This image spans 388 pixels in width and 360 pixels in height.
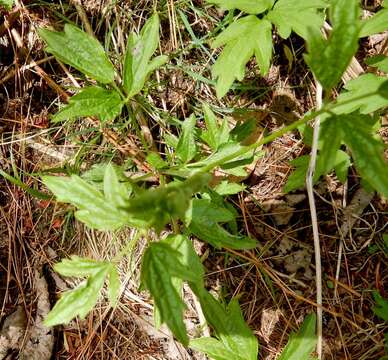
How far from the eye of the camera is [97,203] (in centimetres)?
144

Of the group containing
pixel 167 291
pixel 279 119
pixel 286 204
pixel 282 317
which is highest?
pixel 279 119

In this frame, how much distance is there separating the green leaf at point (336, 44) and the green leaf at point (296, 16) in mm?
599

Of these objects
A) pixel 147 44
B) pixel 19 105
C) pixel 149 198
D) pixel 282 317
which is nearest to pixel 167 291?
pixel 149 198

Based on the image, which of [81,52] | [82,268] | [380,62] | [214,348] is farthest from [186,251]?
[380,62]

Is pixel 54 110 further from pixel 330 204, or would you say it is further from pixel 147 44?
pixel 330 204

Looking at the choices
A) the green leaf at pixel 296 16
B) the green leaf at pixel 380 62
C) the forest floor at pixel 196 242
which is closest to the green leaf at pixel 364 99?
the green leaf at pixel 380 62

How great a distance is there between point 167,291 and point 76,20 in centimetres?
164

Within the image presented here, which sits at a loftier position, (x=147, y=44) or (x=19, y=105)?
(x=147, y=44)

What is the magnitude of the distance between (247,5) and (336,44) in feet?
2.55

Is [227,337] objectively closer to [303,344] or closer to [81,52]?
[303,344]

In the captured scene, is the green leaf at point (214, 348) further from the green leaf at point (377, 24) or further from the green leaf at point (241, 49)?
the green leaf at point (377, 24)

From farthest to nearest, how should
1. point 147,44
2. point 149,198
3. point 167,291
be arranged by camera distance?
point 147,44, point 167,291, point 149,198

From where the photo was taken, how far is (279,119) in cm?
248

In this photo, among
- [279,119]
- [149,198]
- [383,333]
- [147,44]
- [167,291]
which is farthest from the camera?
[279,119]
